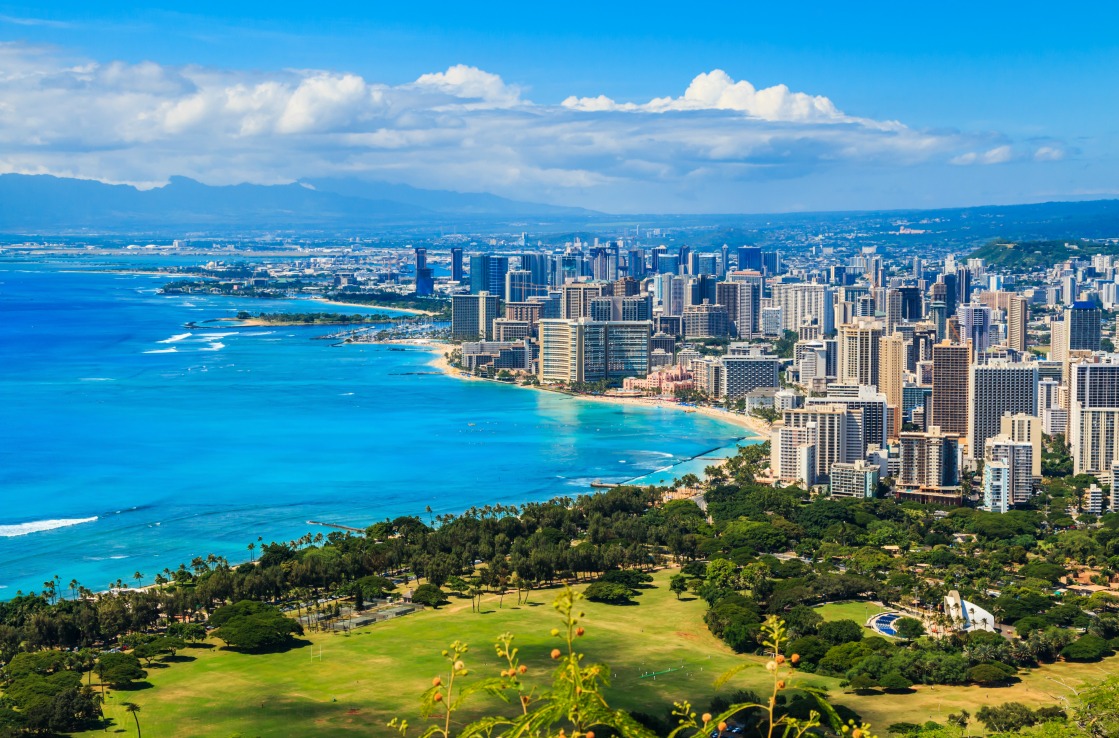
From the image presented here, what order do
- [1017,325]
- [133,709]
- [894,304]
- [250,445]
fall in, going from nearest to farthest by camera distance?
[133,709]
[250,445]
[1017,325]
[894,304]

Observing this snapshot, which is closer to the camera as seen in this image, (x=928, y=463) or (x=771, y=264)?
(x=928, y=463)

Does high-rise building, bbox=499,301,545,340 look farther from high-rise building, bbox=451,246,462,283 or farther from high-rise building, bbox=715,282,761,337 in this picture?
high-rise building, bbox=451,246,462,283

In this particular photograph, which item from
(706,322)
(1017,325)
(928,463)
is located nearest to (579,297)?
(706,322)

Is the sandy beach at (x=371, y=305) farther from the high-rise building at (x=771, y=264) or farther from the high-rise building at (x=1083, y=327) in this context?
the high-rise building at (x=1083, y=327)

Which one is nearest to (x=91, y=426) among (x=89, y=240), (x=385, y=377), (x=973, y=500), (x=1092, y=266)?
(x=385, y=377)

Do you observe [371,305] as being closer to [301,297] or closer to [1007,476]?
[301,297]

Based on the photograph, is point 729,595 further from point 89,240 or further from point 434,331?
point 89,240

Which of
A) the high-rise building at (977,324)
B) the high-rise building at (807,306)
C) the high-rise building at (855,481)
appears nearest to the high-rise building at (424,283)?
the high-rise building at (807,306)
